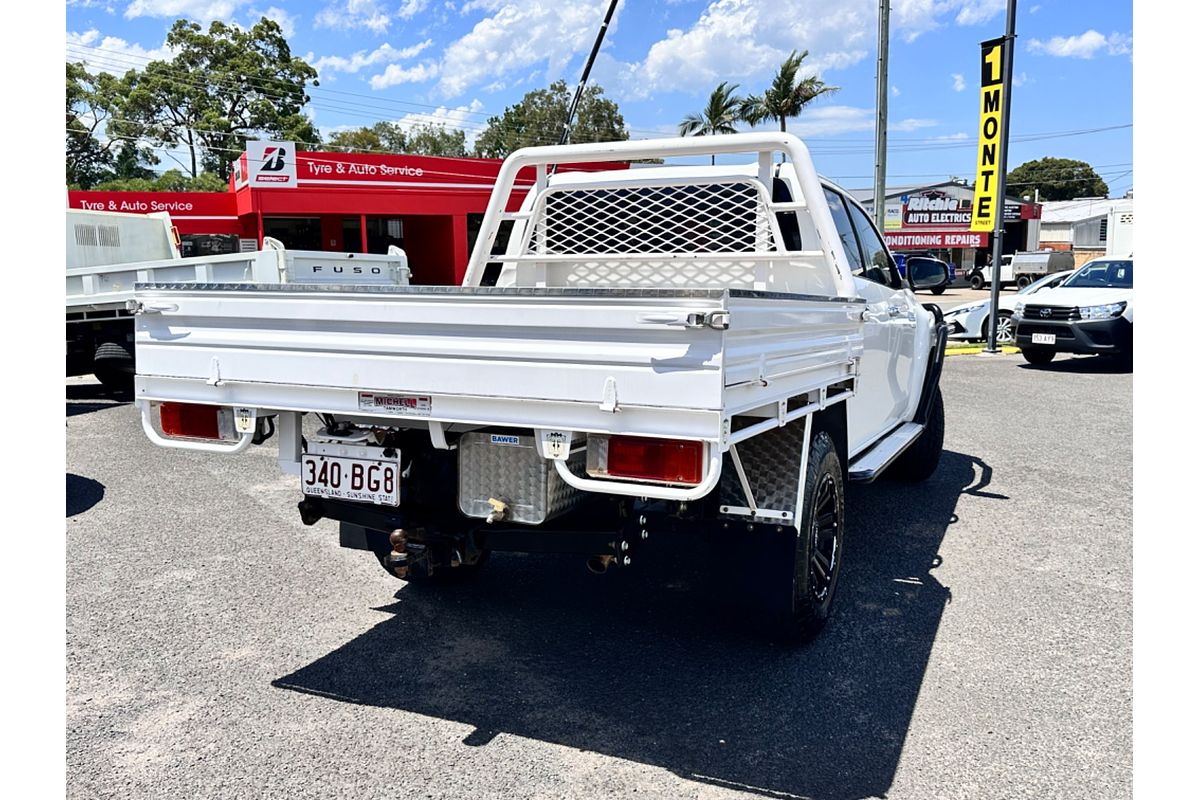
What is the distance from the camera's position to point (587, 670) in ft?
12.6

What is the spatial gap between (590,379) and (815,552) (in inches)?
64.0

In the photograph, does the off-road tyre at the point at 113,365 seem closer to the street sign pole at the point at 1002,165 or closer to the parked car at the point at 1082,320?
the parked car at the point at 1082,320

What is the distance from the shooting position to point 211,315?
3.44m

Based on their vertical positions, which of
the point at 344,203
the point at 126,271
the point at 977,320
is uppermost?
the point at 344,203

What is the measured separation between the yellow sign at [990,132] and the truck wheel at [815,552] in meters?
13.6

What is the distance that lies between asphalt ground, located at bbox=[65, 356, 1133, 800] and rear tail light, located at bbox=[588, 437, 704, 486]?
98cm

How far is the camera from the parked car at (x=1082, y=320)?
1306 centimetres

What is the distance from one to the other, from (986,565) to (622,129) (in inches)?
2253

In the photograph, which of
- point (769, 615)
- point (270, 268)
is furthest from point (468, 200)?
point (769, 615)

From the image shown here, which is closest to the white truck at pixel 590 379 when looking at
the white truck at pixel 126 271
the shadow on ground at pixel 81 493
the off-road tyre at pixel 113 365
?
the shadow on ground at pixel 81 493

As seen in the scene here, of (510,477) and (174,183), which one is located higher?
(174,183)

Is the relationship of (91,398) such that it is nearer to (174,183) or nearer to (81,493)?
(81,493)

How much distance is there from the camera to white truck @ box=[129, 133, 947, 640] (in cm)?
287

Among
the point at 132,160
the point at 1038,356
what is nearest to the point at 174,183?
the point at 132,160
